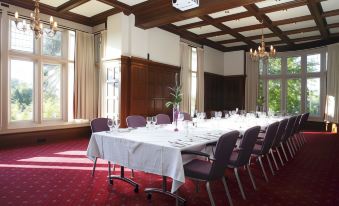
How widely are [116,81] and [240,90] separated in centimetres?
647

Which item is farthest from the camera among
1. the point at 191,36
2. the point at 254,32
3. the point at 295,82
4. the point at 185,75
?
the point at 295,82

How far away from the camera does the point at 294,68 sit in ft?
36.3

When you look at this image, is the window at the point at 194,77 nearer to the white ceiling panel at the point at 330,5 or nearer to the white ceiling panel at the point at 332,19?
the white ceiling panel at the point at 332,19

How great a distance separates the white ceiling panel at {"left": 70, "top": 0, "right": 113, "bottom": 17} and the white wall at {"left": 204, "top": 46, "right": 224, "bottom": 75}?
5156 mm

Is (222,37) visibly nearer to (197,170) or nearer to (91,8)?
(91,8)

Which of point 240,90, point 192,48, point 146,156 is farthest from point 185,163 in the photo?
point 240,90

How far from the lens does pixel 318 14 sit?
699 centimetres

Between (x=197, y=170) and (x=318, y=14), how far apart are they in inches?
255

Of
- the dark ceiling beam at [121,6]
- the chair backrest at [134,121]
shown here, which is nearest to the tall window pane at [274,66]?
the dark ceiling beam at [121,6]

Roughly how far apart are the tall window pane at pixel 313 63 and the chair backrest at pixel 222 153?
9646 millimetres

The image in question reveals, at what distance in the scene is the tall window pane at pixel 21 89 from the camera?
657cm

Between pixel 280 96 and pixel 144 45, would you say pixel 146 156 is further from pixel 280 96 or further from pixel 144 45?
pixel 280 96

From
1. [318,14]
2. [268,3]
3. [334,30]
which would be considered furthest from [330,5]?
[334,30]

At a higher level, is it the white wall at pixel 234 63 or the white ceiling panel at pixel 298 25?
the white ceiling panel at pixel 298 25
